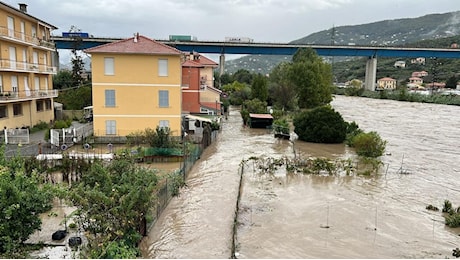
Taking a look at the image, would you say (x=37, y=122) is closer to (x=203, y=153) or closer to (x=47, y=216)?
(x=203, y=153)

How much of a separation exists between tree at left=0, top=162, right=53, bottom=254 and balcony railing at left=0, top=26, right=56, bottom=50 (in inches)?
889

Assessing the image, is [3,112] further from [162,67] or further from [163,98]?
[162,67]

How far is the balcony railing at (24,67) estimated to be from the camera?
29175 mm

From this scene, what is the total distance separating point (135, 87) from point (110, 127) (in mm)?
3609

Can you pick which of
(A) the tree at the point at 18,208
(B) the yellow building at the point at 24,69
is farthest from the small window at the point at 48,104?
(A) the tree at the point at 18,208

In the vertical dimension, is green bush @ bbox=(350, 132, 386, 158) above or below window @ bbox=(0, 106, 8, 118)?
below

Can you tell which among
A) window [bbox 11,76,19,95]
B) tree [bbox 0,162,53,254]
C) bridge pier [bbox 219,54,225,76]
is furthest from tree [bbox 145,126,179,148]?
bridge pier [bbox 219,54,225,76]

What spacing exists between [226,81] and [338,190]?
79.4 m

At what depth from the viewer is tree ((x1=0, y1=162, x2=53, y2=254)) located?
32.6 ft

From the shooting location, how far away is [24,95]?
105ft

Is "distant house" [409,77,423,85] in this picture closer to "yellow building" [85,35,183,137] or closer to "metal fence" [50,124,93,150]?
"yellow building" [85,35,183,137]

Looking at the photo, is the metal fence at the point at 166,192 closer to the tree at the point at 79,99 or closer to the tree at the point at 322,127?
the tree at the point at 322,127

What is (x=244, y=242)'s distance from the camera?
12.5 meters

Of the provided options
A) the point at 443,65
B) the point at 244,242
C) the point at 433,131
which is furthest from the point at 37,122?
the point at 443,65
